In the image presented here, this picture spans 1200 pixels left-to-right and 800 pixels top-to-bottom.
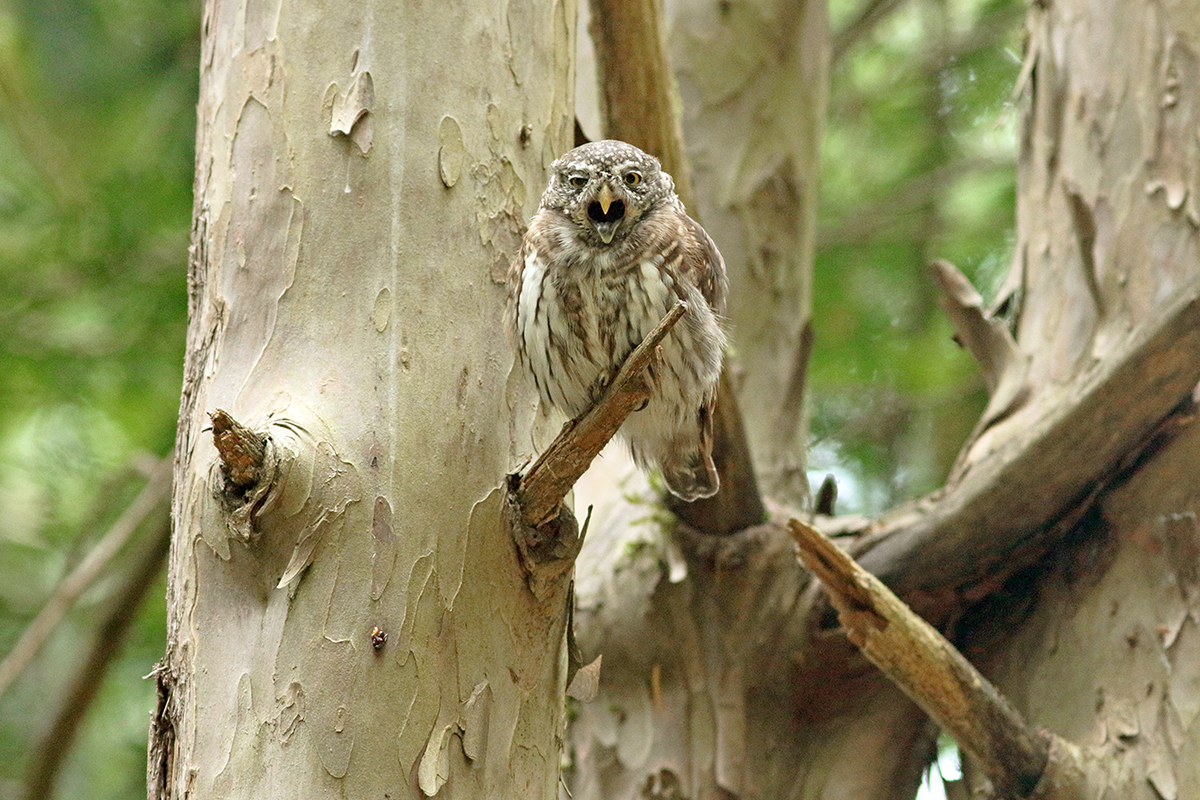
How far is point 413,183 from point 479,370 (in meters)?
0.41

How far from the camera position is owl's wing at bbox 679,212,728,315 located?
3000 millimetres

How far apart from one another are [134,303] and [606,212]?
2.46 meters

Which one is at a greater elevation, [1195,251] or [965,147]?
[965,147]

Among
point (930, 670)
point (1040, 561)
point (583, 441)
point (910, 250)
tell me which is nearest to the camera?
point (583, 441)

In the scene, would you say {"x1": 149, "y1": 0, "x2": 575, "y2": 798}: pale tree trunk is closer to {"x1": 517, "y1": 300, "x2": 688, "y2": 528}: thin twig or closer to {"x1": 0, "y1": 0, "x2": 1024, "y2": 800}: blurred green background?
{"x1": 517, "y1": 300, "x2": 688, "y2": 528}: thin twig

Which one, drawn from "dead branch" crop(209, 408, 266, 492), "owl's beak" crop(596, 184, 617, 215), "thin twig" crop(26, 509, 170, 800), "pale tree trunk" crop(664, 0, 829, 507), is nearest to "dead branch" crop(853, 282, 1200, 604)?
"pale tree trunk" crop(664, 0, 829, 507)

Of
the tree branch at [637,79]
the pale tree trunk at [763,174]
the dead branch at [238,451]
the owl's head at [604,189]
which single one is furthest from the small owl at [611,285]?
the pale tree trunk at [763,174]

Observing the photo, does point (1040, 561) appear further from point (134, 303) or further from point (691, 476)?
point (134, 303)

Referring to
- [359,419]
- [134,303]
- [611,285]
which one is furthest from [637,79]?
[134,303]

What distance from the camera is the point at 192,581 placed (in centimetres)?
225

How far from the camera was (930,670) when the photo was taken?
305cm

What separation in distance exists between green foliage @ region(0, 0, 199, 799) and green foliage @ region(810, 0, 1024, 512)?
2963 mm

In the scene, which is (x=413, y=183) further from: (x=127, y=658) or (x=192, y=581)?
(x=127, y=658)

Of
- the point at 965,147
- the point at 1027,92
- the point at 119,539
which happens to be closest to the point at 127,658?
the point at 119,539
